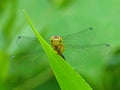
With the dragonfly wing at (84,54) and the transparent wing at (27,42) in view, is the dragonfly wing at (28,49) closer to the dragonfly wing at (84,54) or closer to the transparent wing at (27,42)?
the transparent wing at (27,42)

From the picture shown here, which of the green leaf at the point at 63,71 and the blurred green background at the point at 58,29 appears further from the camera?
the blurred green background at the point at 58,29

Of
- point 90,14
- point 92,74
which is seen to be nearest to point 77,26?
point 90,14

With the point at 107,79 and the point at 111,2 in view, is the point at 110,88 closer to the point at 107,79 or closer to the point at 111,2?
the point at 107,79

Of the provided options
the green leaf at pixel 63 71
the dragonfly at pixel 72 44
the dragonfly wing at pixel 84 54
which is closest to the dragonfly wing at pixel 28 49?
the dragonfly at pixel 72 44

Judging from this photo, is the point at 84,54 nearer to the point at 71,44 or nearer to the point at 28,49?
the point at 71,44

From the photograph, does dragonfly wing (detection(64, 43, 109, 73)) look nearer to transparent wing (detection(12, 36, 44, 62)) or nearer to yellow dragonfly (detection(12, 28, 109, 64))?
yellow dragonfly (detection(12, 28, 109, 64))

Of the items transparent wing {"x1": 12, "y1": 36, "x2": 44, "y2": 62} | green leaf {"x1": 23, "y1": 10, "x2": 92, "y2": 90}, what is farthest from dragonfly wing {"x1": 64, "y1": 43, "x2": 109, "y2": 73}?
green leaf {"x1": 23, "y1": 10, "x2": 92, "y2": 90}
